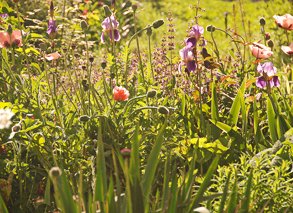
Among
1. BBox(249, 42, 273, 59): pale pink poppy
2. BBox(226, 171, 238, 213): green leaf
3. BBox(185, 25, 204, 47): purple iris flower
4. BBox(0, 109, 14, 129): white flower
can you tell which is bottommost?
BBox(226, 171, 238, 213): green leaf

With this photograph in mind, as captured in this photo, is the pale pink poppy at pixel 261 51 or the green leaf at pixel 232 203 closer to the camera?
the green leaf at pixel 232 203

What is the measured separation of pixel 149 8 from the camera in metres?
12.6

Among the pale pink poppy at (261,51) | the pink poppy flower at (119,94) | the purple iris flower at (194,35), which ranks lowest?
the pink poppy flower at (119,94)

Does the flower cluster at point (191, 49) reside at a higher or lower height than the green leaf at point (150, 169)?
higher

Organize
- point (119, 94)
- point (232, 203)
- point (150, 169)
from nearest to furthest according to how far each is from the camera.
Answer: point (232, 203) → point (150, 169) → point (119, 94)

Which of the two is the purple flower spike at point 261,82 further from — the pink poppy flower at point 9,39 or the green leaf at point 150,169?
the pink poppy flower at point 9,39

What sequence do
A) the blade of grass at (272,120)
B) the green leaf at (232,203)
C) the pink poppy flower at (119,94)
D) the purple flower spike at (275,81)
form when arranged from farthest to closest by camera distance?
1. the purple flower spike at (275,81)
2. the blade of grass at (272,120)
3. the pink poppy flower at (119,94)
4. the green leaf at (232,203)

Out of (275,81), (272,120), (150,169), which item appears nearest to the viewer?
(150,169)

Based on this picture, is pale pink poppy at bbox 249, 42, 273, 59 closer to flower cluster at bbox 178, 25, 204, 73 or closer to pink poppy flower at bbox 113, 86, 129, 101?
flower cluster at bbox 178, 25, 204, 73

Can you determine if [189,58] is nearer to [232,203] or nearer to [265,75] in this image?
[265,75]

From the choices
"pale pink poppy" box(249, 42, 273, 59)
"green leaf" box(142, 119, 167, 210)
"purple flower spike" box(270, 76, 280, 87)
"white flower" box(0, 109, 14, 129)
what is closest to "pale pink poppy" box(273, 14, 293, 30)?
"pale pink poppy" box(249, 42, 273, 59)

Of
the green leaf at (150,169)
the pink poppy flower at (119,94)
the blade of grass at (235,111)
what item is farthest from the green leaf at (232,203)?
the blade of grass at (235,111)

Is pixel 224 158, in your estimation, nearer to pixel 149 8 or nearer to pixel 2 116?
pixel 2 116

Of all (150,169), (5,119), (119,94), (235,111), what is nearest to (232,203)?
(150,169)
